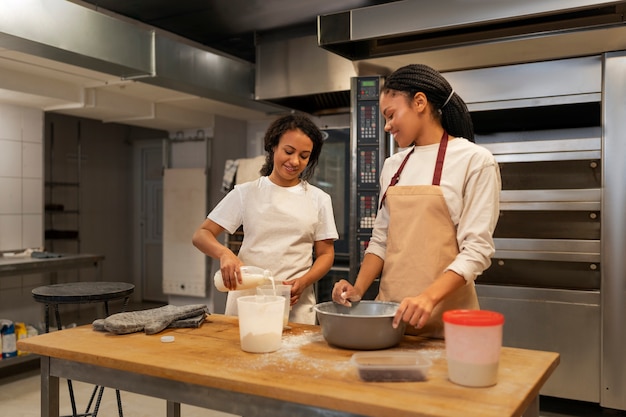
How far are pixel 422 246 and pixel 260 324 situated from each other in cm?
55

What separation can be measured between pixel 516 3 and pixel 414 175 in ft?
5.30

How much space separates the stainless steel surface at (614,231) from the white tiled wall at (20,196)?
14.8 ft

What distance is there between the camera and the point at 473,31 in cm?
316

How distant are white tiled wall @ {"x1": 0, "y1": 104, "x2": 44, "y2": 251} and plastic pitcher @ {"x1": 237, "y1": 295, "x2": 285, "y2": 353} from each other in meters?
4.09

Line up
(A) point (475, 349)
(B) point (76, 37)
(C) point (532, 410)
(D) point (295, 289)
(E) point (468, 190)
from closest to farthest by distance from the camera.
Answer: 1. (A) point (475, 349)
2. (C) point (532, 410)
3. (E) point (468, 190)
4. (D) point (295, 289)
5. (B) point (76, 37)

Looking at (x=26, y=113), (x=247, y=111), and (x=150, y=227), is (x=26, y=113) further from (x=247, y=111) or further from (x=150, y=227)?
(x=150, y=227)

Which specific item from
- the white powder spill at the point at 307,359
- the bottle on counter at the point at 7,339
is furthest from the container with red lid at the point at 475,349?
the bottle on counter at the point at 7,339

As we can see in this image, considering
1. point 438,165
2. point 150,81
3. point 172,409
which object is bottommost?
point 172,409

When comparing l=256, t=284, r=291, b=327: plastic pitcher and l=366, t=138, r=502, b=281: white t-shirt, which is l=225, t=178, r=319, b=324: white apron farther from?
l=366, t=138, r=502, b=281: white t-shirt

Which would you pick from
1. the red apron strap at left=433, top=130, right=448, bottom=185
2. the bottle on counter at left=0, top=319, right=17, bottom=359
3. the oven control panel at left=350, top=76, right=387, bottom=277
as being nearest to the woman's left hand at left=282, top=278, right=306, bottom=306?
the red apron strap at left=433, top=130, right=448, bottom=185

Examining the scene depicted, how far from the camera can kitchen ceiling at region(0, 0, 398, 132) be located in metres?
4.01

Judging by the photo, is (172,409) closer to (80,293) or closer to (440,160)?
(80,293)

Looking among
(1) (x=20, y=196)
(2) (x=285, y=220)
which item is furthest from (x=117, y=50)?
(2) (x=285, y=220)

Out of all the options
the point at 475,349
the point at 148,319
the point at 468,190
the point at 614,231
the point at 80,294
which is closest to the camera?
the point at 475,349
